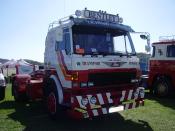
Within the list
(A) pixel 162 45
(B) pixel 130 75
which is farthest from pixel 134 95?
(A) pixel 162 45

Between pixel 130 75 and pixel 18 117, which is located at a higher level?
pixel 130 75

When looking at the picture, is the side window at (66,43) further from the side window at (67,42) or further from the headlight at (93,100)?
the headlight at (93,100)

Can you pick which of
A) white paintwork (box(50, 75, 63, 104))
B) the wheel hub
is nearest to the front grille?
white paintwork (box(50, 75, 63, 104))

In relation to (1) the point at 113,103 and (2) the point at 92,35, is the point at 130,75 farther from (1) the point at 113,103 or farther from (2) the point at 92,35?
(2) the point at 92,35

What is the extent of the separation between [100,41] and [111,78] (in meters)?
1.12

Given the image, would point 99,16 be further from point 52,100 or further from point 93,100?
point 52,100

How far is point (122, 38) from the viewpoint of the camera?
30.0 ft

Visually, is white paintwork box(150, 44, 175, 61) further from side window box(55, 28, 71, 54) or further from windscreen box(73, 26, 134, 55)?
side window box(55, 28, 71, 54)

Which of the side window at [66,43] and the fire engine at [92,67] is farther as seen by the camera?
the side window at [66,43]

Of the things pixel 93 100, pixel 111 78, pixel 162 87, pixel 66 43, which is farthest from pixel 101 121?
pixel 162 87

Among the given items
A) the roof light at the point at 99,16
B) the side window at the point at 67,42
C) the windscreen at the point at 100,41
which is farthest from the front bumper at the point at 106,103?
the roof light at the point at 99,16

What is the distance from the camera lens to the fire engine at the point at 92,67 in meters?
7.81

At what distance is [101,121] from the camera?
8.94 metres

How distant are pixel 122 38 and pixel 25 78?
5328 mm
